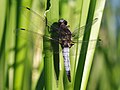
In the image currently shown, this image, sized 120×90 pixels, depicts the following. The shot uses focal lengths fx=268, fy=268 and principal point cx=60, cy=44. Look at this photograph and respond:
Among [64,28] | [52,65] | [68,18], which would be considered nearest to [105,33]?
[64,28]

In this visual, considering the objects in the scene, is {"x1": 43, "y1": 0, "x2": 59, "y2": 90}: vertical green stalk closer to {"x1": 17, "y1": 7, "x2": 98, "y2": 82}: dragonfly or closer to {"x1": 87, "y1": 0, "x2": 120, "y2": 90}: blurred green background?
{"x1": 17, "y1": 7, "x2": 98, "y2": 82}: dragonfly

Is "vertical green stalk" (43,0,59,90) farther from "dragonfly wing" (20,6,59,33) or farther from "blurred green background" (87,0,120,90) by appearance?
"blurred green background" (87,0,120,90)

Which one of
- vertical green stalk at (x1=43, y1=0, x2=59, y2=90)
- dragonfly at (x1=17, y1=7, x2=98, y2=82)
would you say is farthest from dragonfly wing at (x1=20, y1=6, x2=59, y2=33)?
vertical green stalk at (x1=43, y1=0, x2=59, y2=90)

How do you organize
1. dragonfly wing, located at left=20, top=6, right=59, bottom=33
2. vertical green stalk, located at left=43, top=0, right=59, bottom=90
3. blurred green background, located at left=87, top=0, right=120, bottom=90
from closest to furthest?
vertical green stalk, located at left=43, top=0, right=59, bottom=90 < dragonfly wing, located at left=20, top=6, right=59, bottom=33 < blurred green background, located at left=87, top=0, right=120, bottom=90

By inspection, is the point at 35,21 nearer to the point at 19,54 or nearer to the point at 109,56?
the point at 19,54

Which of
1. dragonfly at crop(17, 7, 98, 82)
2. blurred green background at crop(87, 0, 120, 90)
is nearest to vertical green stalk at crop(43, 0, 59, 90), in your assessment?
dragonfly at crop(17, 7, 98, 82)

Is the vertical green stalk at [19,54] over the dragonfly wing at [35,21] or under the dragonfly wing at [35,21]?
under

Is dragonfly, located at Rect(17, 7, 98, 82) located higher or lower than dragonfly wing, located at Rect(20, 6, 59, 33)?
lower

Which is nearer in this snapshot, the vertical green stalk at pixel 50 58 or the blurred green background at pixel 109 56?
the vertical green stalk at pixel 50 58

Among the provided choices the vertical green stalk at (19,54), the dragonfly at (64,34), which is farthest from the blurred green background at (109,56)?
the vertical green stalk at (19,54)

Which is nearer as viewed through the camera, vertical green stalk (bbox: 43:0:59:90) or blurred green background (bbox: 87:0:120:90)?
vertical green stalk (bbox: 43:0:59:90)

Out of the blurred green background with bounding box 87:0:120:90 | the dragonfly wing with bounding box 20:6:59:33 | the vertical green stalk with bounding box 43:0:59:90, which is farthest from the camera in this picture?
the blurred green background with bounding box 87:0:120:90

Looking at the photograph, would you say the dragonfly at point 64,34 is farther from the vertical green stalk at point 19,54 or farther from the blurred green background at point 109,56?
the blurred green background at point 109,56
